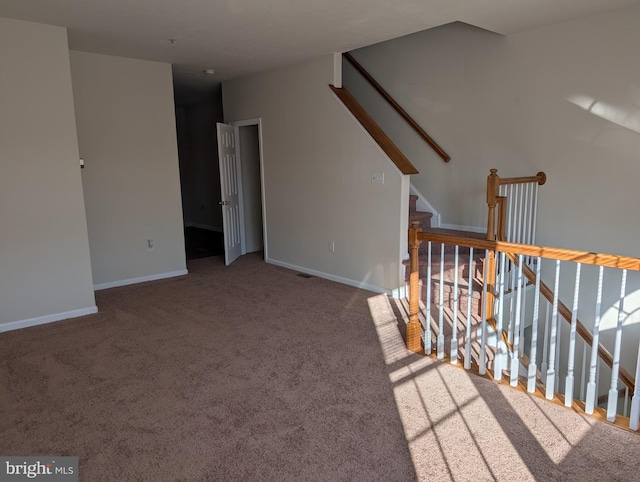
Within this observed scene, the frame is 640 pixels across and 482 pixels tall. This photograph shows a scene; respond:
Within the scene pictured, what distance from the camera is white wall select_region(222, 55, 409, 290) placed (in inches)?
177

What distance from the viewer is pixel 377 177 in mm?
4465

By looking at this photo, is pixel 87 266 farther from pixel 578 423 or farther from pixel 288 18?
pixel 578 423

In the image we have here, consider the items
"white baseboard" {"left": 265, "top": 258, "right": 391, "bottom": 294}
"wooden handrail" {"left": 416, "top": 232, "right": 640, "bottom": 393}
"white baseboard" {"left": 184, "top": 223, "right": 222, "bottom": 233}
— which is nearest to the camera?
"wooden handrail" {"left": 416, "top": 232, "right": 640, "bottom": 393}

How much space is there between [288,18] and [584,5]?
2.36m

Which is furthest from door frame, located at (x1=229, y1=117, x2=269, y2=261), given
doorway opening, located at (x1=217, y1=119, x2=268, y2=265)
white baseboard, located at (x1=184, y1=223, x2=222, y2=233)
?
white baseboard, located at (x1=184, y1=223, x2=222, y2=233)

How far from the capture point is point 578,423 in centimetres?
227

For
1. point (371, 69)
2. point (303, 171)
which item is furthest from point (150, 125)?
point (371, 69)

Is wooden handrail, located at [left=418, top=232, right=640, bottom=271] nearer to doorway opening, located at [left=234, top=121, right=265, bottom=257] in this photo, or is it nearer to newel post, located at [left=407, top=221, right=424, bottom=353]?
newel post, located at [left=407, top=221, right=424, bottom=353]

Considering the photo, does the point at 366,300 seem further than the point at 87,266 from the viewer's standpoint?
Yes

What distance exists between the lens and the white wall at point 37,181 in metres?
3.58

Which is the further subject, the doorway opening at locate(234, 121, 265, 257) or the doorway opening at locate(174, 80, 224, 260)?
the doorway opening at locate(174, 80, 224, 260)

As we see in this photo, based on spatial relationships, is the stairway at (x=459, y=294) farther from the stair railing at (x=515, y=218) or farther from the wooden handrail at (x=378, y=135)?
the wooden handrail at (x=378, y=135)

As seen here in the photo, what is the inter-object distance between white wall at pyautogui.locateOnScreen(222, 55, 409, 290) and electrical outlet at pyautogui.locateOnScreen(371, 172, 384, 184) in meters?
0.05

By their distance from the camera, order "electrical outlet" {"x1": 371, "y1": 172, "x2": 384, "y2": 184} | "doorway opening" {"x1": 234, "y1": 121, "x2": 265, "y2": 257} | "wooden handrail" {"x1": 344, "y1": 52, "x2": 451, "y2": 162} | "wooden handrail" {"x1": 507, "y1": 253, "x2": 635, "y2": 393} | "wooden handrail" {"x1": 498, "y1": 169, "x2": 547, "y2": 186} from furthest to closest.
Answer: "doorway opening" {"x1": 234, "y1": 121, "x2": 265, "y2": 257} < "wooden handrail" {"x1": 344, "y1": 52, "x2": 451, "y2": 162} < "electrical outlet" {"x1": 371, "y1": 172, "x2": 384, "y2": 184} < "wooden handrail" {"x1": 498, "y1": 169, "x2": 547, "y2": 186} < "wooden handrail" {"x1": 507, "y1": 253, "x2": 635, "y2": 393}
